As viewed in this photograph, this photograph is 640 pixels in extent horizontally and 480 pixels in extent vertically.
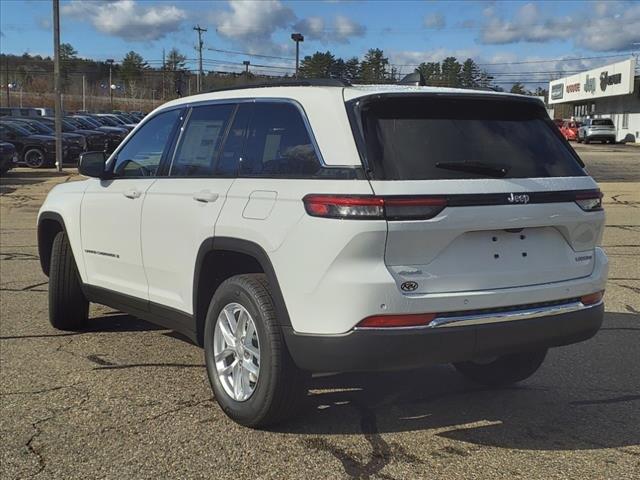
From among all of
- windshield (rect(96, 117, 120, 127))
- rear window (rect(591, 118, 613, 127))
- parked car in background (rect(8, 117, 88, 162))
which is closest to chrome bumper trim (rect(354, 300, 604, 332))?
parked car in background (rect(8, 117, 88, 162))

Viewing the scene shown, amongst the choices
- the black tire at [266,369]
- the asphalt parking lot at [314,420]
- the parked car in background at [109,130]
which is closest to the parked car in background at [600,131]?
the parked car in background at [109,130]

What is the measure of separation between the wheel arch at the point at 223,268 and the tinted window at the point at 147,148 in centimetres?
102

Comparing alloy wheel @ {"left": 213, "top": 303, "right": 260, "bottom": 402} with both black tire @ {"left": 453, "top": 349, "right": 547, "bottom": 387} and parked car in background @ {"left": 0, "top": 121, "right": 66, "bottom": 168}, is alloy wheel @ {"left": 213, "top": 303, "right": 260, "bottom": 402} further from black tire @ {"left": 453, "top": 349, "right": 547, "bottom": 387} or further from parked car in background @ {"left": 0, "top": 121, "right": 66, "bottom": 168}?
parked car in background @ {"left": 0, "top": 121, "right": 66, "bottom": 168}

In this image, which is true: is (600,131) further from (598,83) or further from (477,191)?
(477,191)

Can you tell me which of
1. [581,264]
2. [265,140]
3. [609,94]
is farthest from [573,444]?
[609,94]

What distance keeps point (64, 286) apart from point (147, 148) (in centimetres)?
158

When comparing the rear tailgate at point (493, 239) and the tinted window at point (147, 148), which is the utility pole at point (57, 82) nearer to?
the tinted window at point (147, 148)

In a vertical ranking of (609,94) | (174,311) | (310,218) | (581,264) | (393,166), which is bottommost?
(174,311)

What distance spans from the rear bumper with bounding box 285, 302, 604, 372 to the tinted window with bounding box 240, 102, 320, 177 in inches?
33.9

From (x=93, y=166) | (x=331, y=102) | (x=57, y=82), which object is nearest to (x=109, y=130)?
(x=57, y=82)

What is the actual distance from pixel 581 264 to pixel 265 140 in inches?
74.8

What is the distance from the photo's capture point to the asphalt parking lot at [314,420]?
3.53m

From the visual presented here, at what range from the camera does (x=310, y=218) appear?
3424 millimetres

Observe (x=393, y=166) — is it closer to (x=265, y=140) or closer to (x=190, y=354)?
(x=265, y=140)
